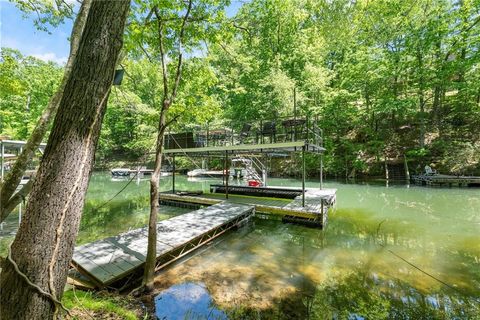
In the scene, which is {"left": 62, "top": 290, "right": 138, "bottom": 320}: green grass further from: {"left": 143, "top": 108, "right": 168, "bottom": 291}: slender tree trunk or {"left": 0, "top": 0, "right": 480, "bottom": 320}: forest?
{"left": 143, "top": 108, "right": 168, "bottom": 291}: slender tree trunk

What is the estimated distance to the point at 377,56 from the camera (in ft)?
67.2

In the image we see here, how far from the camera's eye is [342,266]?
5.42 m

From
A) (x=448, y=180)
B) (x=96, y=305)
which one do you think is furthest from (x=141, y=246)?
(x=448, y=180)

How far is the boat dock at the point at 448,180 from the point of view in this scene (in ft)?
51.2

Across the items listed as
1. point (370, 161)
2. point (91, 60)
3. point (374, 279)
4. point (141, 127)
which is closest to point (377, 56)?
point (370, 161)

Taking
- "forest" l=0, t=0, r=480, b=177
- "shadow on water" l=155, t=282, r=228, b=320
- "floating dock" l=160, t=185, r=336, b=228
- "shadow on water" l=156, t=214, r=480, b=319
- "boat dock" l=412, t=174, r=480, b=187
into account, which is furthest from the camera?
"forest" l=0, t=0, r=480, b=177

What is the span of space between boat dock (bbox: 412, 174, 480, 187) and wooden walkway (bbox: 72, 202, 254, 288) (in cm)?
1556

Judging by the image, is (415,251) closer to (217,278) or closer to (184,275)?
(217,278)

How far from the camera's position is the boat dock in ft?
51.2

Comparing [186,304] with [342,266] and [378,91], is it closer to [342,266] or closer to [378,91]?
[342,266]

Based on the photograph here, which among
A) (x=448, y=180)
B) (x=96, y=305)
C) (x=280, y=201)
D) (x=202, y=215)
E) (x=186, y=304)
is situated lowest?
(x=186, y=304)

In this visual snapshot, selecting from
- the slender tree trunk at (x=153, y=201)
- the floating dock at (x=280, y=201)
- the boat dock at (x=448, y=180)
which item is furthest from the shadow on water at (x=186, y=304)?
the boat dock at (x=448, y=180)

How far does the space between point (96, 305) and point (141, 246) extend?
7.52ft

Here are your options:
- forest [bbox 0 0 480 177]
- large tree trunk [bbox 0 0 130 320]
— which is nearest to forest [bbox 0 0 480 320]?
large tree trunk [bbox 0 0 130 320]
